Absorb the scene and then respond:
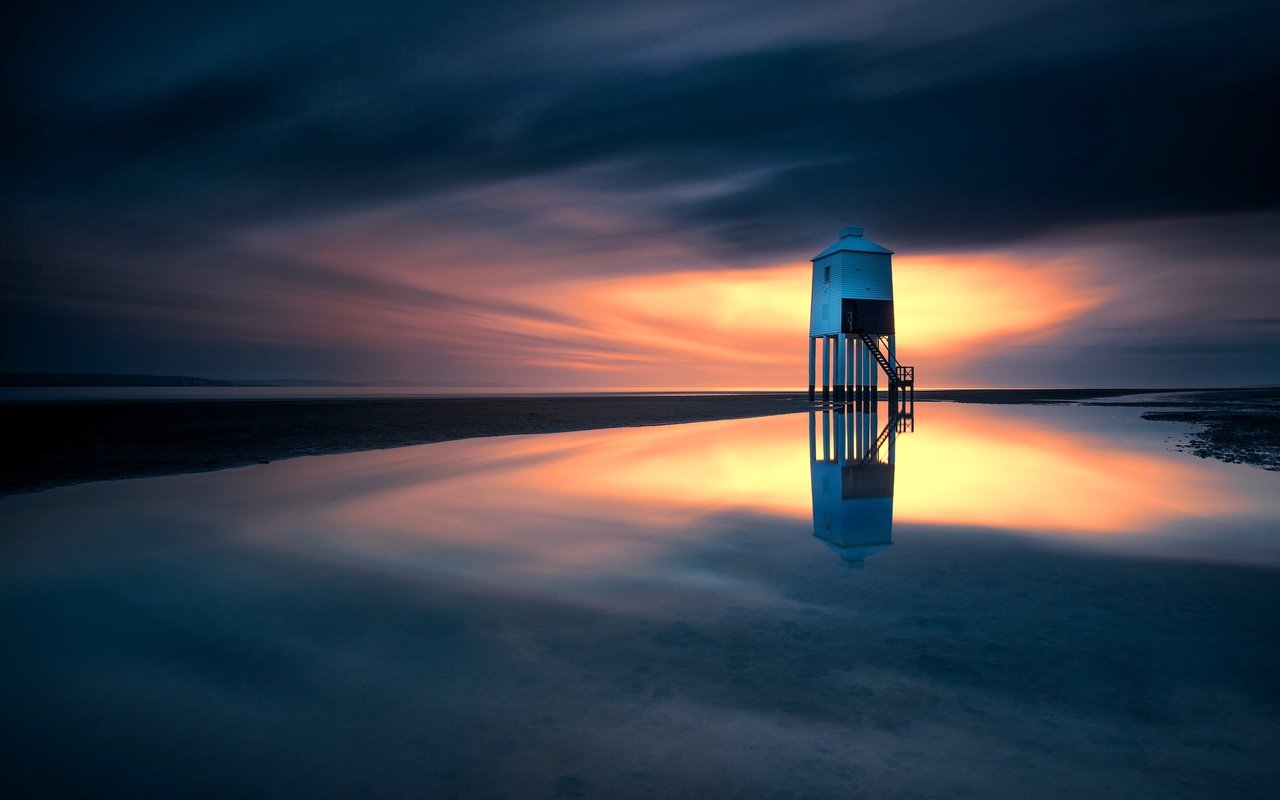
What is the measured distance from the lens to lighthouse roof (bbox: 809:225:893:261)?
3681 centimetres

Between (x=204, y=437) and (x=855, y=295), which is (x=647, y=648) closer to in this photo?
(x=204, y=437)

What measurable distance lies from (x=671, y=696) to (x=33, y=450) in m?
21.2

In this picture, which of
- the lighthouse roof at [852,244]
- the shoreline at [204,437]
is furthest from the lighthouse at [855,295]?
the shoreline at [204,437]

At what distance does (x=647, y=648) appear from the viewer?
16.0ft

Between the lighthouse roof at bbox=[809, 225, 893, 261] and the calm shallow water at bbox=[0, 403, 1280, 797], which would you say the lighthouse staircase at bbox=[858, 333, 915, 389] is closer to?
the lighthouse roof at bbox=[809, 225, 893, 261]

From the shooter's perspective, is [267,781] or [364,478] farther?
[364,478]

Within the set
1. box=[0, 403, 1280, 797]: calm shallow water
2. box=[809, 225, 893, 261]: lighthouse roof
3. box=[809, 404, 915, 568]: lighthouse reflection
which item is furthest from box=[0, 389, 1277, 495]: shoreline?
box=[809, 225, 893, 261]: lighthouse roof

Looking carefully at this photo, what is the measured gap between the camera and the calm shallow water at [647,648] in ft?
11.0

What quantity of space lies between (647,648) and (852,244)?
35497 mm

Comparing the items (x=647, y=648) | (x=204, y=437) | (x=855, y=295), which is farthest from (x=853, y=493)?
(x=855, y=295)

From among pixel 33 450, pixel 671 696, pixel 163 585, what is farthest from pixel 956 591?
pixel 33 450

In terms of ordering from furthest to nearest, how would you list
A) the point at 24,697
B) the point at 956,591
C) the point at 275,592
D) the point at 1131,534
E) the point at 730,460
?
the point at 730,460
the point at 1131,534
the point at 275,592
the point at 956,591
the point at 24,697

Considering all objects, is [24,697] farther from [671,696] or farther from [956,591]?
[956,591]

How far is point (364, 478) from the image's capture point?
1384cm
